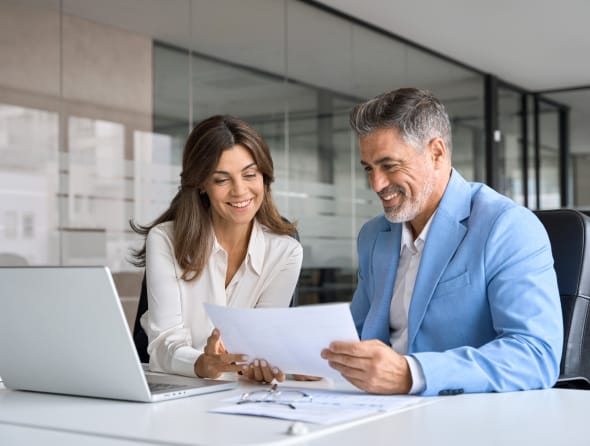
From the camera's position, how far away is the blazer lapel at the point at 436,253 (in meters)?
1.93

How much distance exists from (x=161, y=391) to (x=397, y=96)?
2.83 feet

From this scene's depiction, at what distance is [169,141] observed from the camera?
512 centimetres

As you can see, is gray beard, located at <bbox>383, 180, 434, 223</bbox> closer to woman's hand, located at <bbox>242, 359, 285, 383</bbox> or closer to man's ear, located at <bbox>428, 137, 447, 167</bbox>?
man's ear, located at <bbox>428, 137, 447, 167</bbox>

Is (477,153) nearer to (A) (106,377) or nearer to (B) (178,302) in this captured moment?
(B) (178,302)

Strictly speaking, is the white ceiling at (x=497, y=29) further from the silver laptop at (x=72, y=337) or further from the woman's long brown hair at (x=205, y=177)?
the silver laptop at (x=72, y=337)

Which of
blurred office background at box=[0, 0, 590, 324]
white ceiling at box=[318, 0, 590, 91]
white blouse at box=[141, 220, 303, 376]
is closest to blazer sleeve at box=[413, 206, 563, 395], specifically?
white blouse at box=[141, 220, 303, 376]

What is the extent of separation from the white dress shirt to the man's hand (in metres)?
0.40

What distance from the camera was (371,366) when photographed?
5.29 ft

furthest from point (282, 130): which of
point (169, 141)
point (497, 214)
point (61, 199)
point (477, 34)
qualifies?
point (497, 214)

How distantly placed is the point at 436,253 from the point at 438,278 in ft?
0.21

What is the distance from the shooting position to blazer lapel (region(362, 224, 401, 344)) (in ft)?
6.88

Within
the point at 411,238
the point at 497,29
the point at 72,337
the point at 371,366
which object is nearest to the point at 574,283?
the point at 411,238

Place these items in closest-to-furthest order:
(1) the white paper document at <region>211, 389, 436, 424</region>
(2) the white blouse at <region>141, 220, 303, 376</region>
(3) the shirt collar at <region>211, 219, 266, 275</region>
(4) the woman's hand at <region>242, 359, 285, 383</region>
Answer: (1) the white paper document at <region>211, 389, 436, 424</region> < (4) the woman's hand at <region>242, 359, 285, 383</region> < (2) the white blouse at <region>141, 220, 303, 376</region> < (3) the shirt collar at <region>211, 219, 266, 275</region>

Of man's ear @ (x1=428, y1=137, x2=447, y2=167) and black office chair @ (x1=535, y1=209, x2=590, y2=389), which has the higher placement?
man's ear @ (x1=428, y1=137, x2=447, y2=167)
